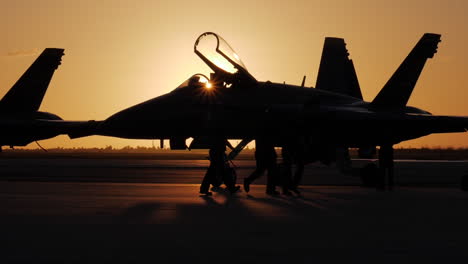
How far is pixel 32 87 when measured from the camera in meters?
40.0

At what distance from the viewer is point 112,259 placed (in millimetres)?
7102

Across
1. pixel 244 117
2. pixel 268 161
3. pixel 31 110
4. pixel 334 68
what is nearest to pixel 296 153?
pixel 244 117

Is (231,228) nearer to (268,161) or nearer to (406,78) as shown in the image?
(268,161)

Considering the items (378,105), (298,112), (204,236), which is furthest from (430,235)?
(378,105)

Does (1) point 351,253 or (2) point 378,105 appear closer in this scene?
(1) point 351,253

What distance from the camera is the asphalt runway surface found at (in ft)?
24.2

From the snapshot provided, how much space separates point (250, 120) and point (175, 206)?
5278mm

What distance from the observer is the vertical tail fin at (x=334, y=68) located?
3494 centimetres

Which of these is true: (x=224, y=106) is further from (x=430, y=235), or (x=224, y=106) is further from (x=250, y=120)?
(x=430, y=235)

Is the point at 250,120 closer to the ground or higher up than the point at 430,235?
higher up

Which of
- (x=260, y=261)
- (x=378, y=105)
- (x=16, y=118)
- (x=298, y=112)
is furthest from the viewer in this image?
(x=16, y=118)

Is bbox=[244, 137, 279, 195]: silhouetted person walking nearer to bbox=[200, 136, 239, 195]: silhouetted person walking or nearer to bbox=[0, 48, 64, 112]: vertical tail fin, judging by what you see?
bbox=[200, 136, 239, 195]: silhouetted person walking

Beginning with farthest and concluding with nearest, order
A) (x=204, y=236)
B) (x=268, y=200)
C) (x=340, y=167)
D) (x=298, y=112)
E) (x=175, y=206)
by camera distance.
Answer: (x=340, y=167) → (x=298, y=112) → (x=268, y=200) → (x=175, y=206) → (x=204, y=236)

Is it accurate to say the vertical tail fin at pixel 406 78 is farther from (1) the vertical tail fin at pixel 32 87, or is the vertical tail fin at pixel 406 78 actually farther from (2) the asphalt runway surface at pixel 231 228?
(1) the vertical tail fin at pixel 32 87
